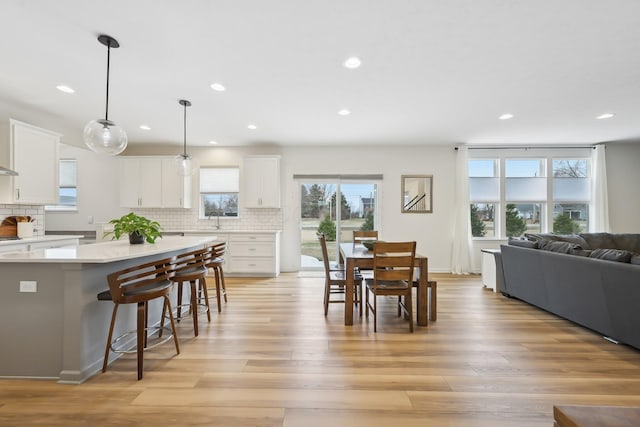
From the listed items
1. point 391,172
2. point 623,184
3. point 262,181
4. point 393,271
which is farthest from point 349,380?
point 623,184

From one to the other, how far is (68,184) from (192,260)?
17.0 feet

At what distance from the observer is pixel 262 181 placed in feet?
18.1

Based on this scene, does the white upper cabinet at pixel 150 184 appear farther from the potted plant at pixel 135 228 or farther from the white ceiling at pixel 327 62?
the potted plant at pixel 135 228

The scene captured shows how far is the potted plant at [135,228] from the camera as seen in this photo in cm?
280

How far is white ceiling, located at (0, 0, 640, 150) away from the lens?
1.99 meters

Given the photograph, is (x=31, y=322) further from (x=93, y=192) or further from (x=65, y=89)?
(x=93, y=192)

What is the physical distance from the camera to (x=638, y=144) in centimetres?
563

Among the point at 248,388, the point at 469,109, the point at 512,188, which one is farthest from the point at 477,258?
the point at 248,388

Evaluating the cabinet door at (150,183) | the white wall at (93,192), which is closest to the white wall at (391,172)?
the cabinet door at (150,183)

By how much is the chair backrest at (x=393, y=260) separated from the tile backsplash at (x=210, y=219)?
3.35 metres

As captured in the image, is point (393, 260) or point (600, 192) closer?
point (393, 260)

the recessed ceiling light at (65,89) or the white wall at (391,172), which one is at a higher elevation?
the recessed ceiling light at (65,89)

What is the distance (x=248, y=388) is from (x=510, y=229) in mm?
6105

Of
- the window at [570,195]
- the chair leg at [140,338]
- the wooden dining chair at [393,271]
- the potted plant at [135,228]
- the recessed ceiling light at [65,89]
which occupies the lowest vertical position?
the chair leg at [140,338]
